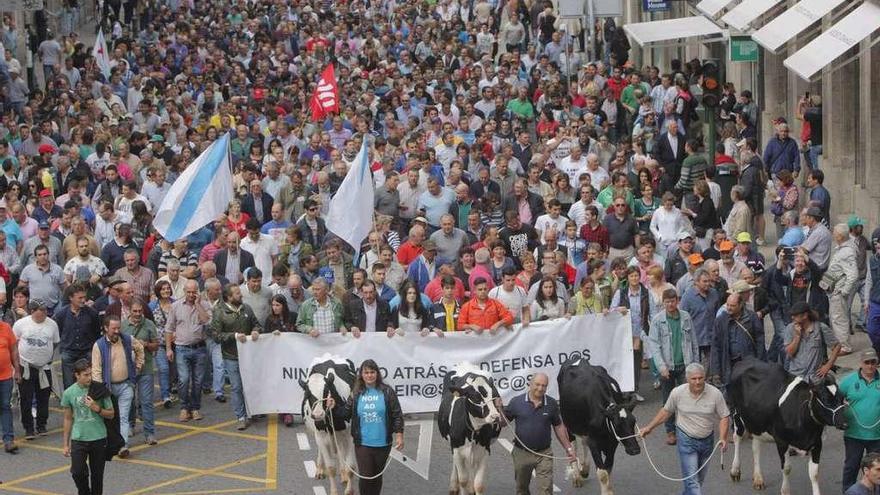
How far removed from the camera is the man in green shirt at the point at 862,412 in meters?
17.1

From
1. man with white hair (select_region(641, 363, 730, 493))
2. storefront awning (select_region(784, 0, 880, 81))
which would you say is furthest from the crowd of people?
storefront awning (select_region(784, 0, 880, 81))

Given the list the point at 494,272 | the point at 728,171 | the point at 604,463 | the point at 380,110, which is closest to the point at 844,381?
the point at 604,463

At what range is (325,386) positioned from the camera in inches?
703

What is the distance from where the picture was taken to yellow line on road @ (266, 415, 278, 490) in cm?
1876

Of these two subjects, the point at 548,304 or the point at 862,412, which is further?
the point at 548,304

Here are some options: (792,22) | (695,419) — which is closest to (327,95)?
(792,22)

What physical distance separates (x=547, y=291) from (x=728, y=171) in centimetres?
641

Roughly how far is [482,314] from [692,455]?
3990 mm

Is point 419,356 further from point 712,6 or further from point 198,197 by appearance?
point 712,6

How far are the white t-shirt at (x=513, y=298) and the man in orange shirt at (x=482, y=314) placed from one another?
57 cm

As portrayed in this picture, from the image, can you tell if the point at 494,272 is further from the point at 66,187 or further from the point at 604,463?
the point at 66,187

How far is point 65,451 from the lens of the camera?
59.4ft

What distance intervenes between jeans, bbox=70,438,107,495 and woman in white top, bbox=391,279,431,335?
14.0ft

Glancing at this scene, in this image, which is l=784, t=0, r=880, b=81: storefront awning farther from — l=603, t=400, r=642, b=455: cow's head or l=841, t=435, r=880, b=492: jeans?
l=603, t=400, r=642, b=455: cow's head
